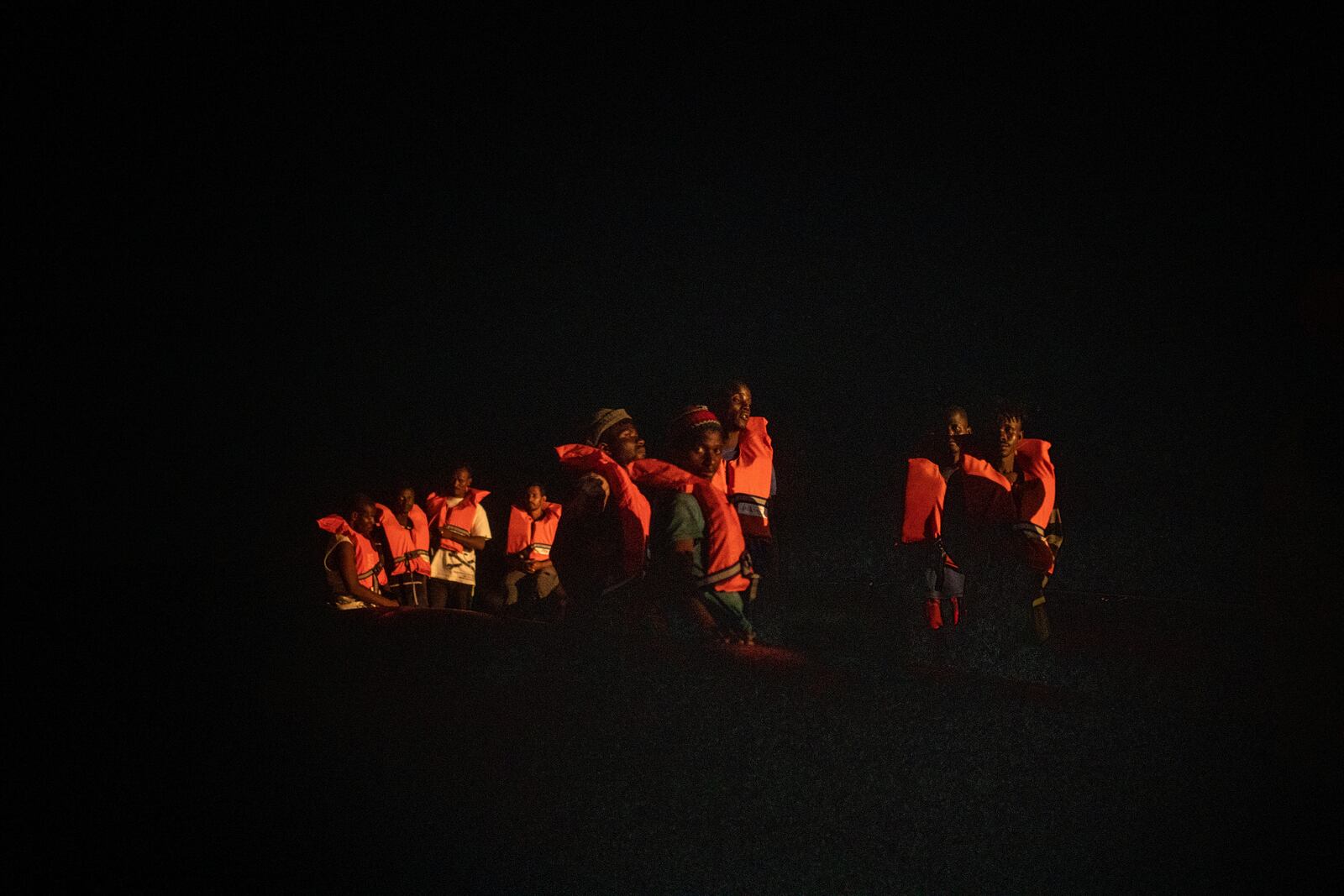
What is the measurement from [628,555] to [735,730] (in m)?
1.03

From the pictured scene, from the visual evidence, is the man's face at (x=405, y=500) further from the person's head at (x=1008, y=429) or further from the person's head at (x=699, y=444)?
the person's head at (x=1008, y=429)

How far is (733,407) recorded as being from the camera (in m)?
4.18

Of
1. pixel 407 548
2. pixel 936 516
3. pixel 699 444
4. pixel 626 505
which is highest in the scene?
pixel 699 444

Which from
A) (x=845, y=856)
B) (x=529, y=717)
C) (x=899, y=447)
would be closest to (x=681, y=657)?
(x=529, y=717)

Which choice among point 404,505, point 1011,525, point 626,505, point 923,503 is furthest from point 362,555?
point 1011,525

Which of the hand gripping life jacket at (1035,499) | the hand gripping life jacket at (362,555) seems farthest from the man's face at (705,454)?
the hand gripping life jacket at (362,555)

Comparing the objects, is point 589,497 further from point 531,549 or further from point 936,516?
point 531,549

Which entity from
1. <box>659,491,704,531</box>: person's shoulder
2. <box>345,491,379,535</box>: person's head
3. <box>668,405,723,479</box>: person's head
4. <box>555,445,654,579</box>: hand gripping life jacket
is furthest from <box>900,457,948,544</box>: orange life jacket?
<box>345,491,379,535</box>: person's head

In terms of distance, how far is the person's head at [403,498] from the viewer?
19.4ft

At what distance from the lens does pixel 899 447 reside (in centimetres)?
479

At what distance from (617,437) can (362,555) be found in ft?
7.39

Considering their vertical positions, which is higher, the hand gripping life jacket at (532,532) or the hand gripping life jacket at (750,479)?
the hand gripping life jacket at (750,479)

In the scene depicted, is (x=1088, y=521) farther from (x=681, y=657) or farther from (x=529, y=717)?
(x=529, y=717)

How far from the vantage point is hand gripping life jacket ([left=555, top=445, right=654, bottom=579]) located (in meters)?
3.83
